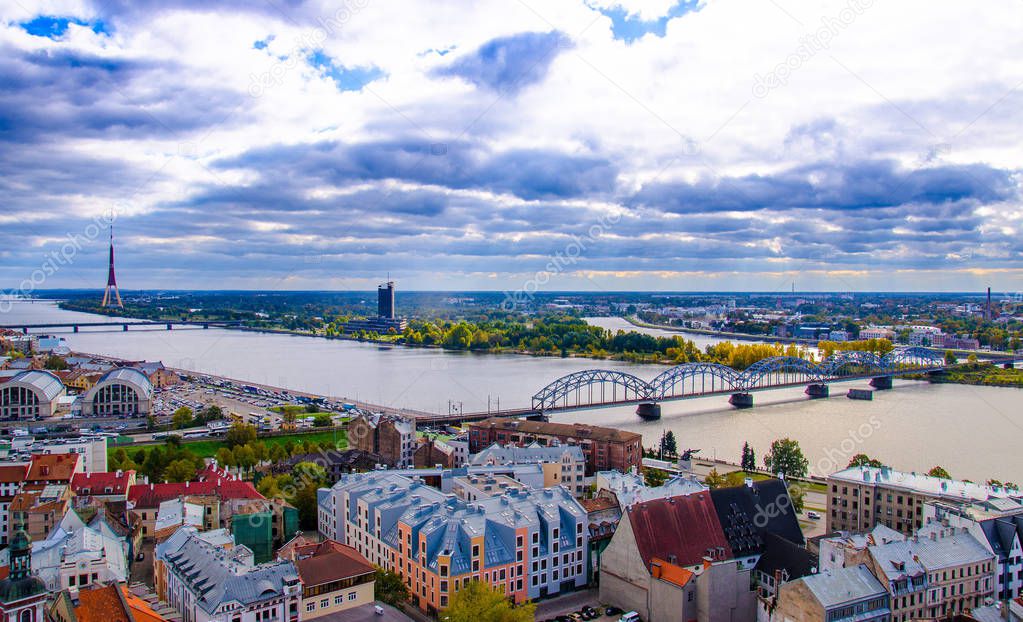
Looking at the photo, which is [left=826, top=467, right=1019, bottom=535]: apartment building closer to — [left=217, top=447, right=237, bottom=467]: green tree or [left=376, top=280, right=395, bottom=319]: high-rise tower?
[left=217, top=447, right=237, bottom=467]: green tree

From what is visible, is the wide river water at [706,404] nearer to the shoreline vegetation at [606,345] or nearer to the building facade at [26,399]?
the shoreline vegetation at [606,345]

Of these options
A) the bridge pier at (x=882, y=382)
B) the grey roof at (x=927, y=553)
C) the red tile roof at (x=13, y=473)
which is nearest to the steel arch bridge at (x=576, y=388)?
the bridge pier at (x=882, y=382)

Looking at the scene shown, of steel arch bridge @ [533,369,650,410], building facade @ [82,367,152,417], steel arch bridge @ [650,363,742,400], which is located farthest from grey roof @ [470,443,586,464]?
building facade @ [82,367,152,417]

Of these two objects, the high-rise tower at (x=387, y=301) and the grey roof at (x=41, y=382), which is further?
the high-rise tower at (x=387, y=301)

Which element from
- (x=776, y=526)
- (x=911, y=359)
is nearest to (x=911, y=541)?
(x=776, y=526)

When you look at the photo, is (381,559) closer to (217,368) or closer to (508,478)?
(508,478)

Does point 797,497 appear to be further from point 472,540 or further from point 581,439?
point 472,540
